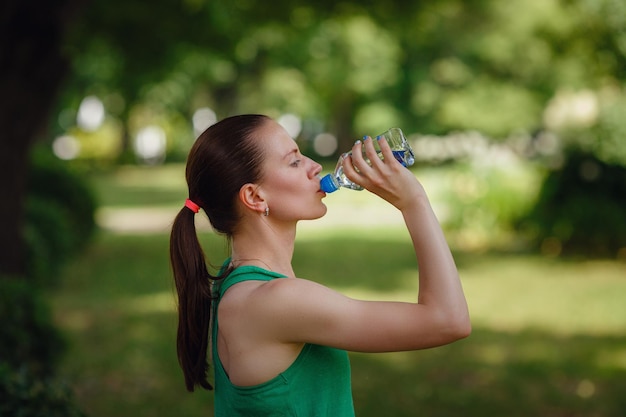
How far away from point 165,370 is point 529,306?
500 cm

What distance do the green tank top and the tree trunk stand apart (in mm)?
6854

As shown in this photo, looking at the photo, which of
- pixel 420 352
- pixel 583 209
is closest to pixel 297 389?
pixel 420 352

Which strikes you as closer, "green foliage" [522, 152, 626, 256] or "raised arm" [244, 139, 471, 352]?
"raised arm" [244, 139, 471, 352]

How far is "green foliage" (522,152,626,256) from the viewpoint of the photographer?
1363 centimetres

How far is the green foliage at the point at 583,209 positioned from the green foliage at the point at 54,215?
7907 millimetres

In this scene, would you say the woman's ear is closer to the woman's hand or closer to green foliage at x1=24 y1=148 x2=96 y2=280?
the woman's hand

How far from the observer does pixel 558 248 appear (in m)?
14.3

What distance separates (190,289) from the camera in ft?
7.66

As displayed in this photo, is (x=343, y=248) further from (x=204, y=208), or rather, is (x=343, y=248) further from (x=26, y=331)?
(x=204, y=208)

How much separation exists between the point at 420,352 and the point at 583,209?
251 inches

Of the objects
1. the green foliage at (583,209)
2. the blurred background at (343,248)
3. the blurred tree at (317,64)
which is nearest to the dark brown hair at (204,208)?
the blurred background at (343,248)

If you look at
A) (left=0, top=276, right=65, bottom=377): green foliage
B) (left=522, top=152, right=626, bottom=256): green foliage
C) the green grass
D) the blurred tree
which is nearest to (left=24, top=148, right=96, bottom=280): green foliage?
the green grass

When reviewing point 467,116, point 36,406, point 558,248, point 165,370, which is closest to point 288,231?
point 36,406

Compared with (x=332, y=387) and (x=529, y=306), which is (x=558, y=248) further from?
(x=332, y=387)
